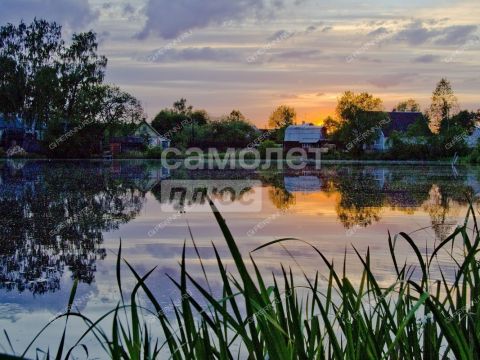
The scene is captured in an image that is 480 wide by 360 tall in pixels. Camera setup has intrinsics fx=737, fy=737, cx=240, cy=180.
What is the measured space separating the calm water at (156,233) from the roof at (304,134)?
63752 millimetres

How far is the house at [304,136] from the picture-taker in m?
80.4

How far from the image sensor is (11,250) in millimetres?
7586

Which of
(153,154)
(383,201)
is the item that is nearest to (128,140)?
(153,154)

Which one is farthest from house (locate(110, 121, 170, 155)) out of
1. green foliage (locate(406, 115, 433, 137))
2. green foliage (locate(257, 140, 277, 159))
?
green foliage (locate(406, 115, 433, 137))

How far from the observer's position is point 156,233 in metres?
9.09

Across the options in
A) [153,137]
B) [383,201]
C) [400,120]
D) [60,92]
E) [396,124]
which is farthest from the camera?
[400,120]

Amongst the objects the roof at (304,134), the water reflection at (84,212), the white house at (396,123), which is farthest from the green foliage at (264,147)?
the water reflection at (84,212)

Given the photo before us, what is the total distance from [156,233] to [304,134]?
7327 cm

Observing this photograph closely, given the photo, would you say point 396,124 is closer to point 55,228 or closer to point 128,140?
point 128,140

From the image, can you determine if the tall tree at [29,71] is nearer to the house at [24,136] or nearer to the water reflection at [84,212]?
the house at [24,136]

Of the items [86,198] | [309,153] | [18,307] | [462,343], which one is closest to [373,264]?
[18,307]

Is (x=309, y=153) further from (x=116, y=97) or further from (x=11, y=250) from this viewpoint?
(x=11, y=250)

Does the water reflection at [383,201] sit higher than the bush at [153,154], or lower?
lower

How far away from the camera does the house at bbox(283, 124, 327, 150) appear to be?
80.4m
